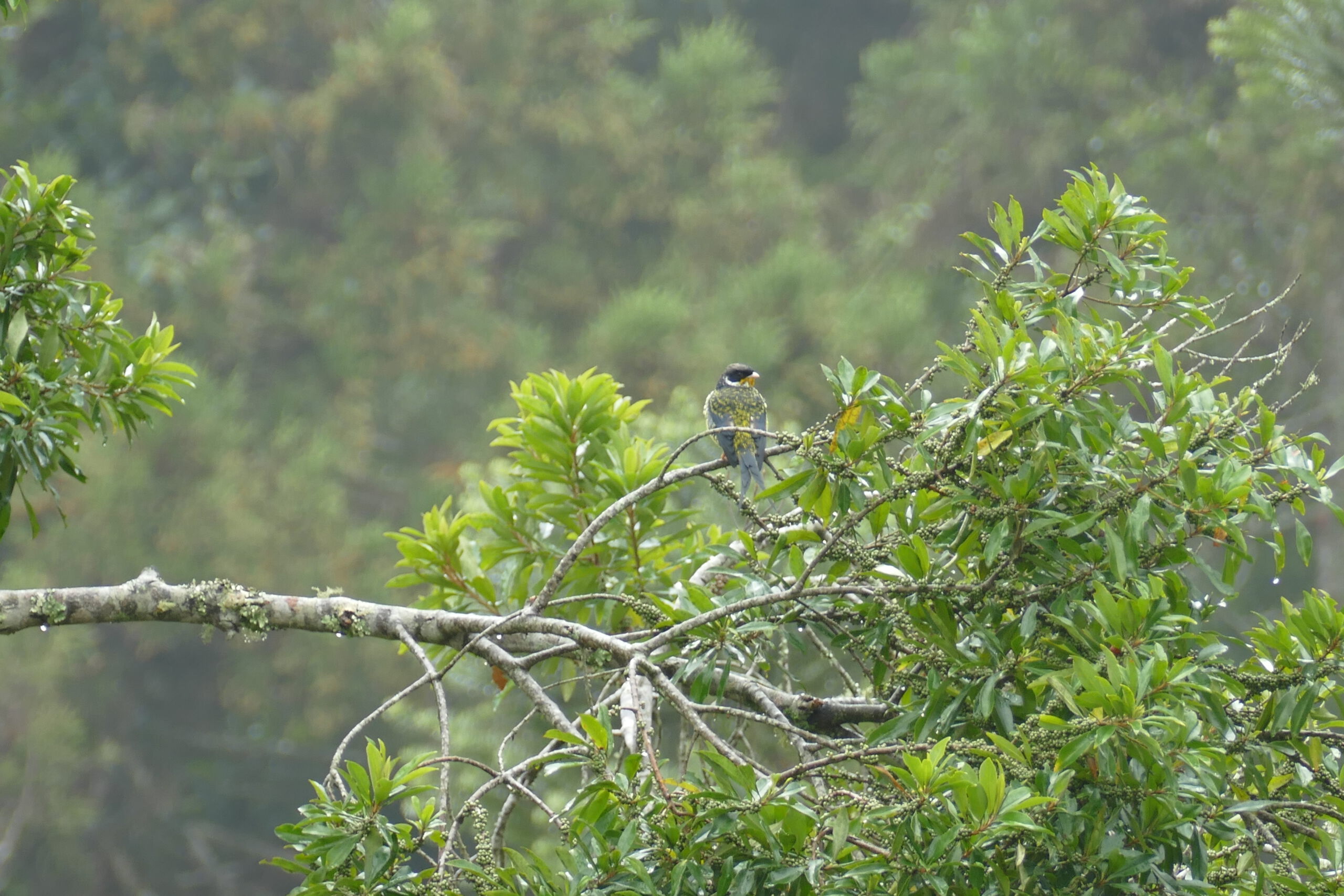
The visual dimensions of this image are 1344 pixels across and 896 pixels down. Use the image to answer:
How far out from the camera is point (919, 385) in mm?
1684

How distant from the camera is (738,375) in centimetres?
332

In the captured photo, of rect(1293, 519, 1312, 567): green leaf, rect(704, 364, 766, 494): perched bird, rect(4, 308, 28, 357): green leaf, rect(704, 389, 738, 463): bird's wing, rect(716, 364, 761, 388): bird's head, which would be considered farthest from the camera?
rect(716, 364, 761, 388): bird's head

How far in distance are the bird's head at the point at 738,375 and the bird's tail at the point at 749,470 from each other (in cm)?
69

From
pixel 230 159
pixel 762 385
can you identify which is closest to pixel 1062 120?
pixel 762 385

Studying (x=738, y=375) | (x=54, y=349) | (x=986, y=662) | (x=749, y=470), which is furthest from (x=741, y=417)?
(x=54, y=349)

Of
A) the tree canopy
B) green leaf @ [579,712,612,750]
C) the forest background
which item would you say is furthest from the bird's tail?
the forest background

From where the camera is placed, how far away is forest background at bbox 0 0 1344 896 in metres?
9.59

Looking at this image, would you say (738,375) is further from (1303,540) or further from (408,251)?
(408,251)

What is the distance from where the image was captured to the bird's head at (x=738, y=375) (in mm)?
3188

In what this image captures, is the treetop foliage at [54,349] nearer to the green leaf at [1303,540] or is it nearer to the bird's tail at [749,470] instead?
the bird's tail at [749,470]

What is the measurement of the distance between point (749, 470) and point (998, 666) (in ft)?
3.40

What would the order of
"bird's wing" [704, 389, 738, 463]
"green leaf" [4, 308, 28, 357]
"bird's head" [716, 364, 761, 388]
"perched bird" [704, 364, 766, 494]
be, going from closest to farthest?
1. "green leaf" [4, 308, 28, 357]
2. "perched bird" [704, 364, 766, 494]
3. "bird's wing" [704, 389, 738, 463]
4. "bird's head" [716, 364, 761, 388]

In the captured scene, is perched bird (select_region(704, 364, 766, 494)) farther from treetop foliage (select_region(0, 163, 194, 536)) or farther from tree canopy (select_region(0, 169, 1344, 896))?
treetop foliage (select_region(0, 163, 194, 536))

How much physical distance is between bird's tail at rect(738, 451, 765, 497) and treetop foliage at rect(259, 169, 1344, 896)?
588 mm
